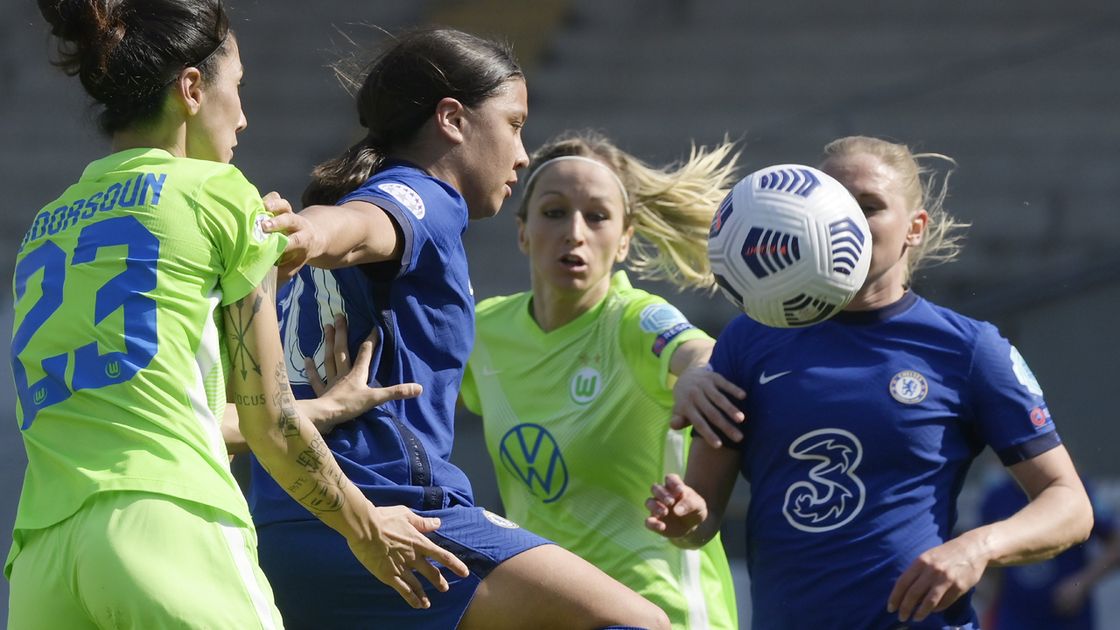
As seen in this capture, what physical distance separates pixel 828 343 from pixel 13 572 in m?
1.92

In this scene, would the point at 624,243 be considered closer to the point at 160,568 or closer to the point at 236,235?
the point at 236,235

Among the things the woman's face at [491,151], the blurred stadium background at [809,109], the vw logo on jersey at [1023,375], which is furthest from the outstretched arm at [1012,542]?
the blurred stadium background at [809,109]

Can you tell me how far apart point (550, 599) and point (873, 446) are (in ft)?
2.98

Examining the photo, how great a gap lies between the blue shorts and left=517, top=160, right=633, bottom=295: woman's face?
1528 mm

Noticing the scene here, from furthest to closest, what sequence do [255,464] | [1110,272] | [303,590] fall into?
[1110,272] < [255,464] < [303,590]

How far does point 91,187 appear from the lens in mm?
2627

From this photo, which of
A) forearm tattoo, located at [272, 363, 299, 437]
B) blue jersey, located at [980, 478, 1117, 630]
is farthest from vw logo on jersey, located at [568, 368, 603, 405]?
blue jersey, located at [980, 478, 1117, 630]

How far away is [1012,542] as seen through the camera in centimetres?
325

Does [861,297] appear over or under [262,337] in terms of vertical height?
Result: over

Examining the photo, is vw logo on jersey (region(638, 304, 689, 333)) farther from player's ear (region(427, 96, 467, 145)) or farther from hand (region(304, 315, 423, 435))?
hand (region(304, 315, 423, 435))

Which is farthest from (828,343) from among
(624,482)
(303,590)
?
(303,590)

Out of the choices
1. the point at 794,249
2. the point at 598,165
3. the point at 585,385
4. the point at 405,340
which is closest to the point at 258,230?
the point at 405,340

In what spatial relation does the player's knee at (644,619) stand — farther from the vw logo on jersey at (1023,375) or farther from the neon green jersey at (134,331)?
the vw logo on jersey at (1023,375)

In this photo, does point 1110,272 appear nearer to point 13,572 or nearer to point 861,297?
point 861,297
